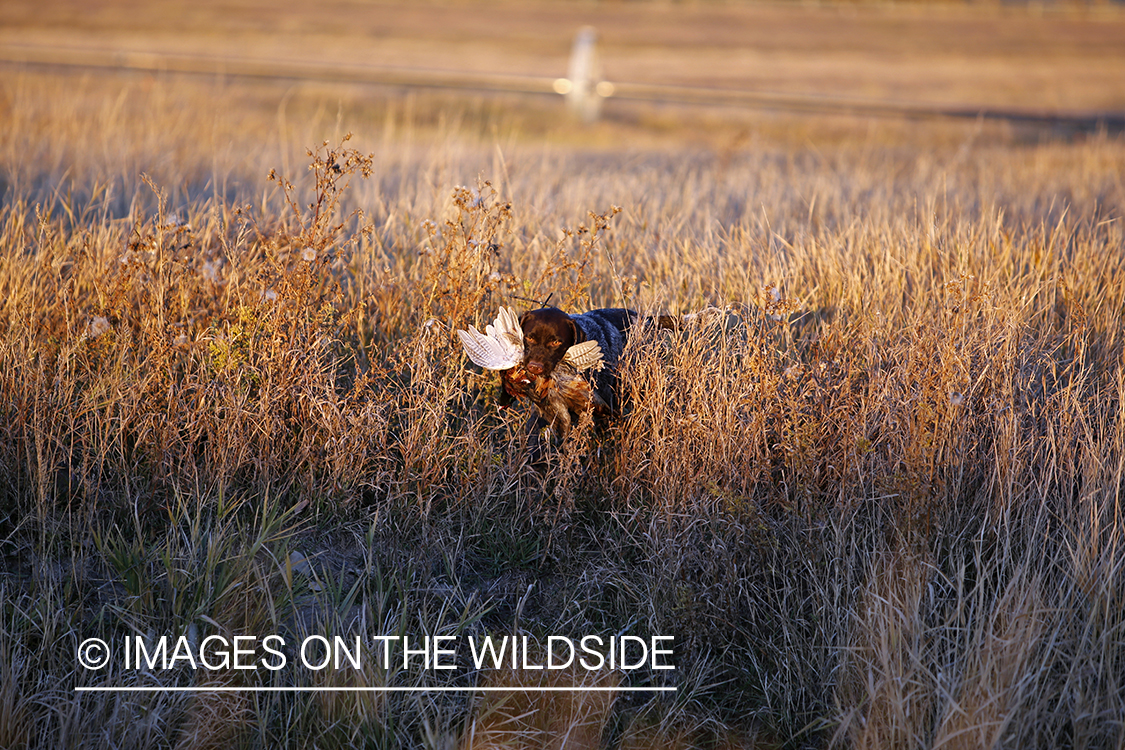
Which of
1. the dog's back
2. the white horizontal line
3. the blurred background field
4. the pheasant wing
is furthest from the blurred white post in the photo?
the white horizontal line

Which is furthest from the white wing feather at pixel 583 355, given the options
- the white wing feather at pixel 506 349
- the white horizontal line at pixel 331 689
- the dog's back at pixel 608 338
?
the white horizontal line at pixel 331 689

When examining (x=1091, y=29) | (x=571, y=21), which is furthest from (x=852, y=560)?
(x=1091, y=29)

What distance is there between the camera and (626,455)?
2.83 meters

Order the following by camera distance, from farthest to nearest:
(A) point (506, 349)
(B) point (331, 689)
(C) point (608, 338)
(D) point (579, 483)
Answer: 1. (D) point (579, 483)
2. (C) point (608, 338)
3. (A) point (506, 349)
4. (B) point (331, 689)

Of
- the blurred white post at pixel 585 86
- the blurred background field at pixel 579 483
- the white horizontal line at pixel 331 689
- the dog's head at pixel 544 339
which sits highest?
the blurred white post at pixel 585 86

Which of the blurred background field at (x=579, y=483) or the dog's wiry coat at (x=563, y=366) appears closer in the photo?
the blurred background field at (x=579, y=483)

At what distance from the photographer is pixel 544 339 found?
2.37m

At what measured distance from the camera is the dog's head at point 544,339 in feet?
7.73

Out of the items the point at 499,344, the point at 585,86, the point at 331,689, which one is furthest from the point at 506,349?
the point at 585,86

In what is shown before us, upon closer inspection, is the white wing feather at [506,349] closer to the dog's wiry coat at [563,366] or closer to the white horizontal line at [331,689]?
the dog's wiry coat at [563,366]

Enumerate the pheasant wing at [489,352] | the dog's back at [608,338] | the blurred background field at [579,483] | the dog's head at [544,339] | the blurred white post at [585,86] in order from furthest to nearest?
the blurred white post at [585,86]
the dog's back at [608,338]
the pheasant wing at [489,352]
the dog's head at [544,339]
the blurred background field at [579,483]

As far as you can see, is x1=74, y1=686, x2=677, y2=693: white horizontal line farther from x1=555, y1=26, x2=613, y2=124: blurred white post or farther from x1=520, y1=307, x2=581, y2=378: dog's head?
x1=555, y1=26, x2=613, y2=124: blurred white post

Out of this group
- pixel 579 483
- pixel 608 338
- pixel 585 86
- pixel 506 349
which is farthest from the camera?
pixel 585 86

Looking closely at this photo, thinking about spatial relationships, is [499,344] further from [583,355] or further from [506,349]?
[583,355]
